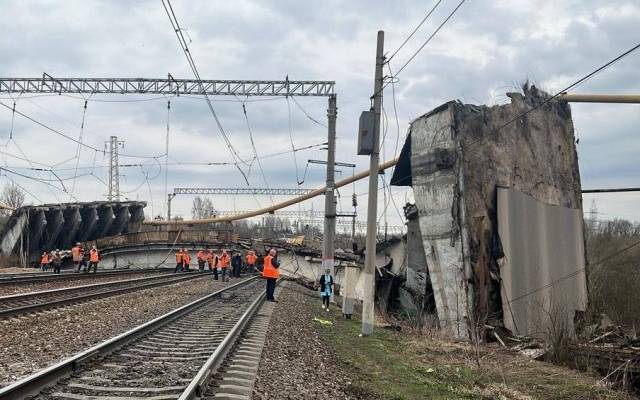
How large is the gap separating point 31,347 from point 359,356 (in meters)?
5.13

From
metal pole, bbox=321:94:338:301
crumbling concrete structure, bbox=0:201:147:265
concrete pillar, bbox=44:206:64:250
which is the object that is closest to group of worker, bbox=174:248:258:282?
metal pole, bbox=321:94:338:301

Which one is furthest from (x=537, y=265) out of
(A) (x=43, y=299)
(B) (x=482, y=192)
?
(A) (x=43, y=299)

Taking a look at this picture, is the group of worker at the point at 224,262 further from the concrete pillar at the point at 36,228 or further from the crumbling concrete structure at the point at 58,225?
the crumbling concrete structure at the point at 58,225

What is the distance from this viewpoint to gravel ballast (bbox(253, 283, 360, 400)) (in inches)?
257

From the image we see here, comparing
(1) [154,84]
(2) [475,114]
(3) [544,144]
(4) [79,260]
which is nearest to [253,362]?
(2) [475,114]

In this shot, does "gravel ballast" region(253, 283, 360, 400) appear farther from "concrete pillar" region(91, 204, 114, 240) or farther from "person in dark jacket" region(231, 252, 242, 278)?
"concrete pillar" region(91, 204, 114, 240)

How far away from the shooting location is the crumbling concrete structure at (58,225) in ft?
148

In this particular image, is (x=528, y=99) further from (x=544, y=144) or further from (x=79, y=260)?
(x=79, y=260)

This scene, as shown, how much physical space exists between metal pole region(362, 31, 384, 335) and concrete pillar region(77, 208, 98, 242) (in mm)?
42291

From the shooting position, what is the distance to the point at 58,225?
156ft

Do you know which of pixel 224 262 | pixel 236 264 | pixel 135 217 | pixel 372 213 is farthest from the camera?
pixel 135 217

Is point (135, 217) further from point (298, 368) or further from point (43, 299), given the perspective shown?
point (298, 368)

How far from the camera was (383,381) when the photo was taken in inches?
313

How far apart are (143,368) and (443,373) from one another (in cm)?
483
